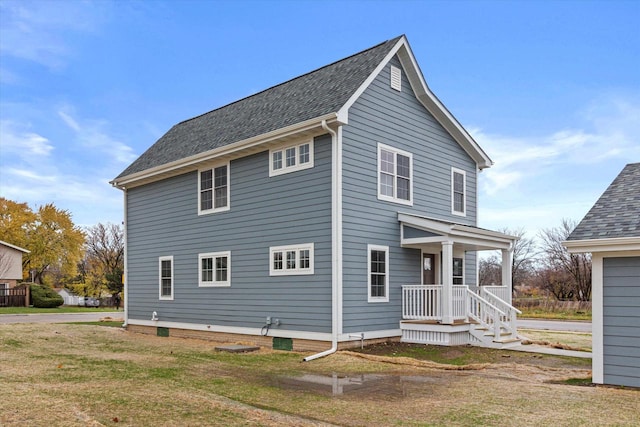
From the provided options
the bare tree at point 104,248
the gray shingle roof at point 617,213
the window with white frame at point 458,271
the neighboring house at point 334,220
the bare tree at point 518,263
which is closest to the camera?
the gray shingle roof at point 617,213

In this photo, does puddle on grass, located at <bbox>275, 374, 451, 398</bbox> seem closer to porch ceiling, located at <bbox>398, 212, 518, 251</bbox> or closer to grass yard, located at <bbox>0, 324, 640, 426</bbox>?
grass yard, located at <bbox>0, 324, 640, 426</bbox>

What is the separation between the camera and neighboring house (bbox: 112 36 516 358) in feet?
43.1

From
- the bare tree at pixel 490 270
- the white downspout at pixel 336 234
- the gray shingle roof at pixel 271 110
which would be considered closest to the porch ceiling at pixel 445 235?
the white downspout at pixel 336 234

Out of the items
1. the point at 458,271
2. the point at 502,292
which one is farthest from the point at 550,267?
the point at 502,292

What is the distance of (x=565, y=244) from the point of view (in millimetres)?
8852

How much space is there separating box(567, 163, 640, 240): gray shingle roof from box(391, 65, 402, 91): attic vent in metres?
A: 6.59

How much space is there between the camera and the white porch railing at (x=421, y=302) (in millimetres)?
13938

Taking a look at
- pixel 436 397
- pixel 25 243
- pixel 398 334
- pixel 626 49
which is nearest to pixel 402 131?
pixel 398 334

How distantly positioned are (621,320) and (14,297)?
42291mm

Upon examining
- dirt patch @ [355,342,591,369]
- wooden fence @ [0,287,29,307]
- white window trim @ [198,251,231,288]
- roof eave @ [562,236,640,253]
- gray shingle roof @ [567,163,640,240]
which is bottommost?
wooden fence @ [0,287,29,307]

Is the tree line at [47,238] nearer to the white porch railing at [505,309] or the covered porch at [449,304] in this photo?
the covered porch at [449,304]

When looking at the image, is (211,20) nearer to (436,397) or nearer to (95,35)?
(95,35)

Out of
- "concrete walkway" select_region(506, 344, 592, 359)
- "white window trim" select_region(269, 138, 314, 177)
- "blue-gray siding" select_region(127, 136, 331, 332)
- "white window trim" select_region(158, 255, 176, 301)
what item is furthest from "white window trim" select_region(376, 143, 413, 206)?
"white window trim" select_region(158, 255, 176, 301)

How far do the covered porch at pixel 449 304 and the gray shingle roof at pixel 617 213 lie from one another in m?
4.29
